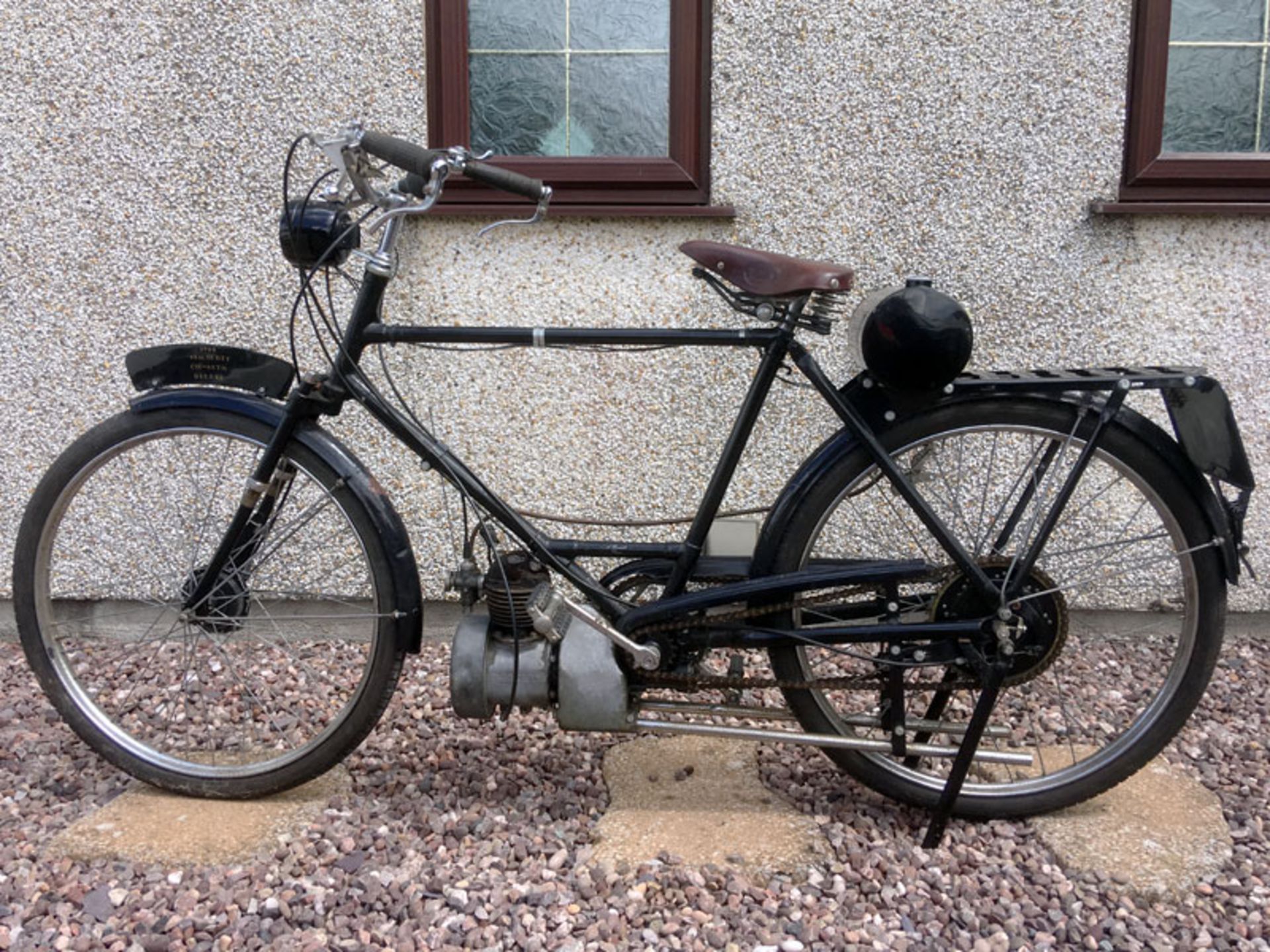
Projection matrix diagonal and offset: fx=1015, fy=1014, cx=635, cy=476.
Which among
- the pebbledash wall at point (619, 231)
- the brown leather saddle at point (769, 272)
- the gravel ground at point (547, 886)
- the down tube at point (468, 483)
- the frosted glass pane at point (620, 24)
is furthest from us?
the frosted glass pane at point (620, 24)

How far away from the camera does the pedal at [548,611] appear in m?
2.41

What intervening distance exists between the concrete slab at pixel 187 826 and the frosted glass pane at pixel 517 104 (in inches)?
82.4

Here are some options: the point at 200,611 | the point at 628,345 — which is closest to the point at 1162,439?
the point at 628,345

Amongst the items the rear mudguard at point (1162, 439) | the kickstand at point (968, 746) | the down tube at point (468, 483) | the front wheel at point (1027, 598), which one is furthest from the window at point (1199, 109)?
the down tube at point (468, 483)

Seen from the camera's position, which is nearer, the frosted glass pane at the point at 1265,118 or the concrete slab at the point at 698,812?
the concrete slab at the point at 698,812

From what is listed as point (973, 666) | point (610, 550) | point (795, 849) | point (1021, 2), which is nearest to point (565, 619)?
point (610, 550)

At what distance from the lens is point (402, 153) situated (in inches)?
86.4

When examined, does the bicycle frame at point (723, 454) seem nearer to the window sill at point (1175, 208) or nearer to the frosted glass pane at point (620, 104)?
the window sill at point (1175, 208)

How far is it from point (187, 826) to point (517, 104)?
2.39 m

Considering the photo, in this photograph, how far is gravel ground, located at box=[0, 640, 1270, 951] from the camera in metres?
2.11

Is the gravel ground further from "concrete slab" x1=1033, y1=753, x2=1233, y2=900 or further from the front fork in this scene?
the front fork

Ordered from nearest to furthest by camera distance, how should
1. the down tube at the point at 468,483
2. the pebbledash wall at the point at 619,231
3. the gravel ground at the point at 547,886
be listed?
the gravel ground at the point at 547,886 < the down tube at the point at 468,483 < the pebbledash wall at the point at 619,231

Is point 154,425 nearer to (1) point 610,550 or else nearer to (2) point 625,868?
(1) point 610,550

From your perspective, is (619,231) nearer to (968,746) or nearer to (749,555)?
(749,555)
